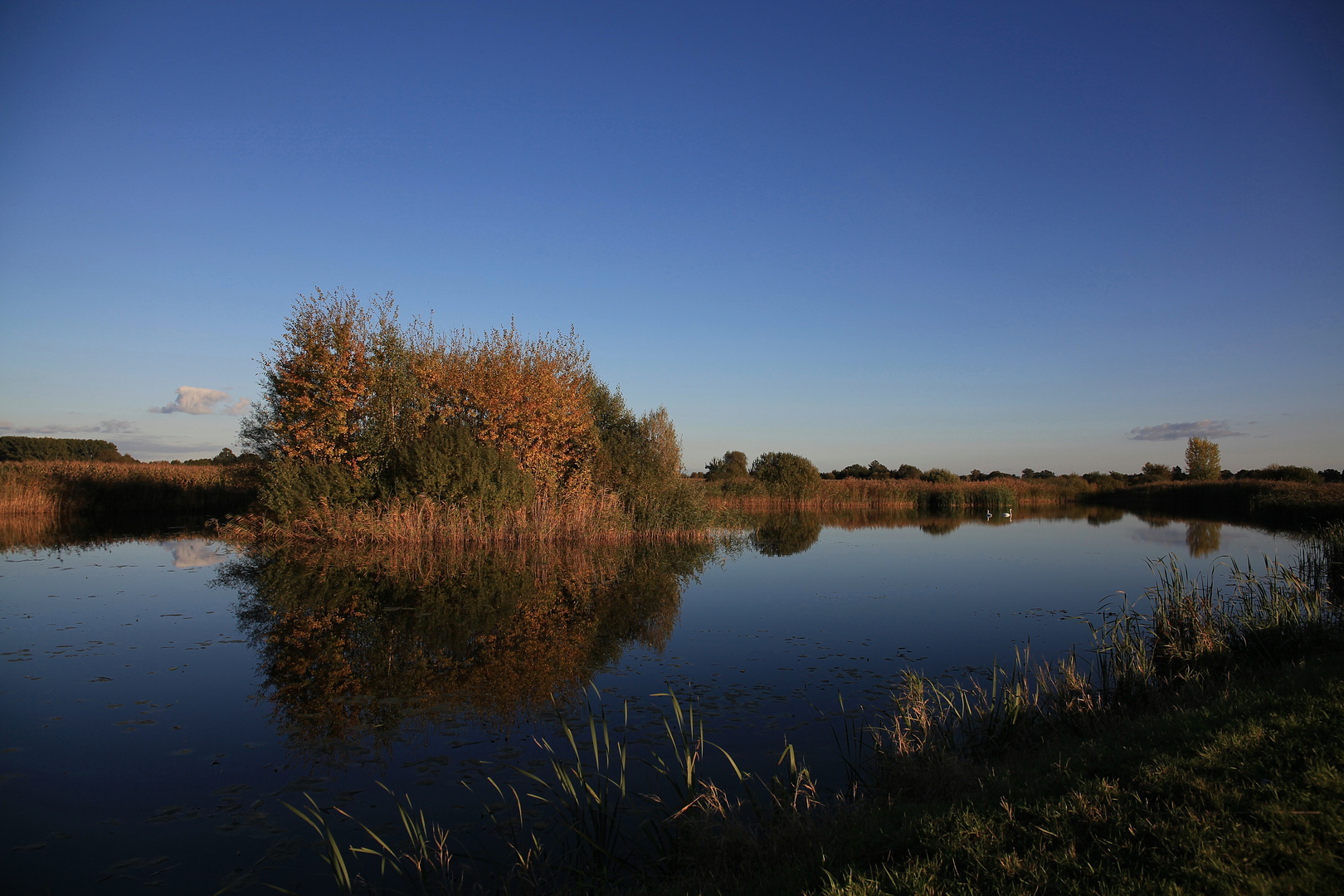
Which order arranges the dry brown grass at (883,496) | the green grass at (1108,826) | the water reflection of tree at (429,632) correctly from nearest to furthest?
the green grass at (1108,826) → the water reflection of tree at (429,632) → the dry brown grass at (883,496)

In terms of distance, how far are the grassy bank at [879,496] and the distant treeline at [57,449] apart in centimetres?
5258

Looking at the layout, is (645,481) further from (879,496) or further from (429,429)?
(879,496)

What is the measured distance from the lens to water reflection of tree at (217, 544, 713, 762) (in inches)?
295

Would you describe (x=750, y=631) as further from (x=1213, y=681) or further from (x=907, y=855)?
(x=907, y=855)

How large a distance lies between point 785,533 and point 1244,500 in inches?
1333

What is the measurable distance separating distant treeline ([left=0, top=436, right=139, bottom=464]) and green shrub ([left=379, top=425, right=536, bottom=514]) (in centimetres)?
5146

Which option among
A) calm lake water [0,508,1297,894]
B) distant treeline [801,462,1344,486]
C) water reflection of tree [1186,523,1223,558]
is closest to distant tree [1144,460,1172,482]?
distant treeline [801,462,1344,486]

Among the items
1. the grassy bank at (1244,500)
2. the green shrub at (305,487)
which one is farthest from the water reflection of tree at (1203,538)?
the green shrub at (305,487)

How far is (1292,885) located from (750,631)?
8.69 m

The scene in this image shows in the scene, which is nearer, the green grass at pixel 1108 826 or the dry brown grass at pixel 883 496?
the green grass at pixel 1108 826

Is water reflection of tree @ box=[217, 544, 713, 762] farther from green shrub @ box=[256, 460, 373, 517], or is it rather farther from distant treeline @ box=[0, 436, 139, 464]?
distant treeline @ box=[0, 436, 139, 464]

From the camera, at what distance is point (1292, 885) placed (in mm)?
3105

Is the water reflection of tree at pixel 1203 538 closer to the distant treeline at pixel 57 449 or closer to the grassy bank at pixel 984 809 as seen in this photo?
the grassy bank at pixel 984 809

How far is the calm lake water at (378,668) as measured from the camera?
5.15 metres
